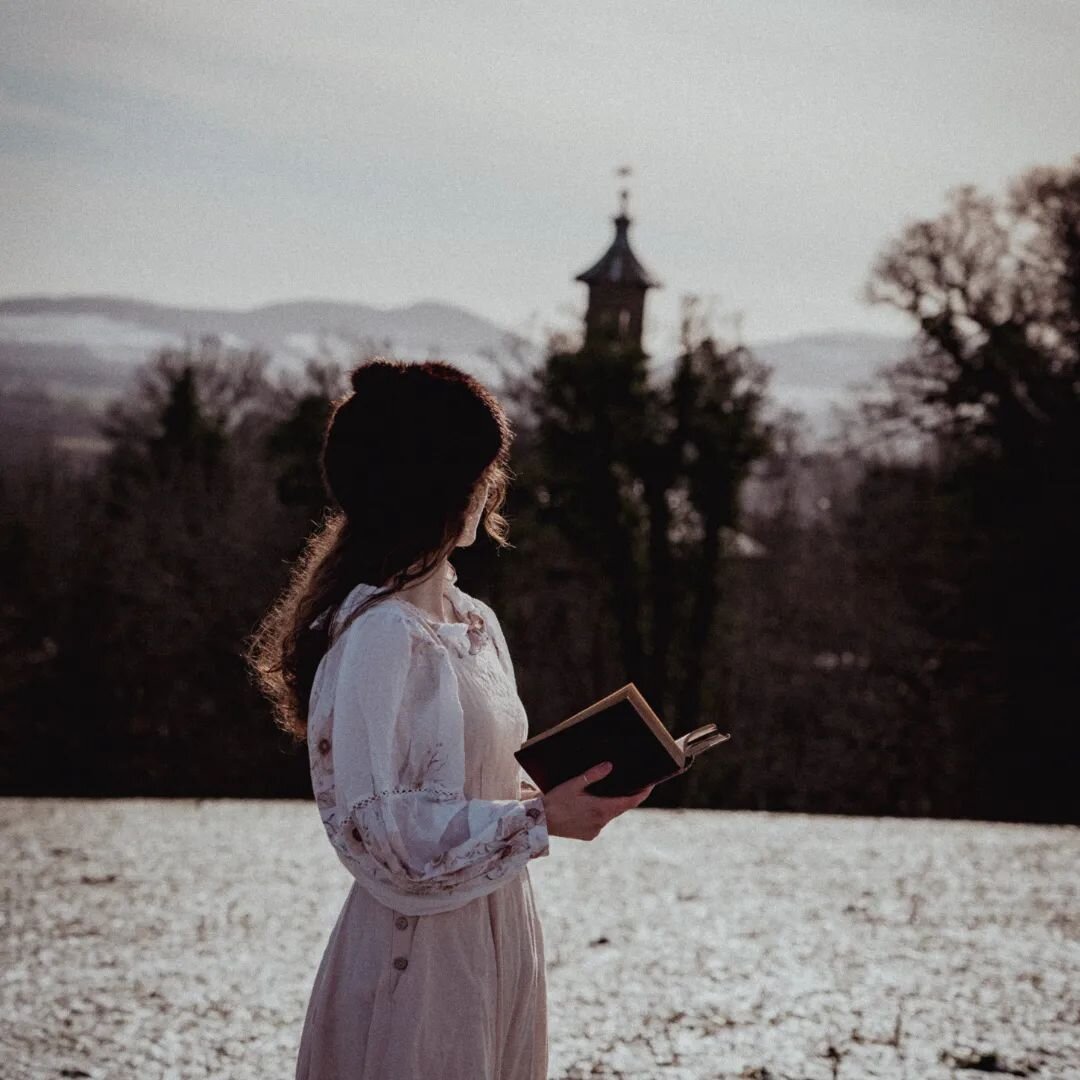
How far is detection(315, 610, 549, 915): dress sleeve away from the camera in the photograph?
2.52 meters

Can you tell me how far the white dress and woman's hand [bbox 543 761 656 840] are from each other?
29 mm

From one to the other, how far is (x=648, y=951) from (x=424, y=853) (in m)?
5.76

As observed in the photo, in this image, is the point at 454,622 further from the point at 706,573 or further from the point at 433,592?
the point at 706,573

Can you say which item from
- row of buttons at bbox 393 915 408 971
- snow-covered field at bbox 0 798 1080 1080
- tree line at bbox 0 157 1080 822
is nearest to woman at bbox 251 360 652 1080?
row of buttons at bbox 393 915 408 971

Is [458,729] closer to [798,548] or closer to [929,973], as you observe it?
[929,973]

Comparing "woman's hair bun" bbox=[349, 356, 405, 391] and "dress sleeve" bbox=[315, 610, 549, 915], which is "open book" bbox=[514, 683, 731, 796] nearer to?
"dress sleeve" bbox=[315, 610, 549, 915]

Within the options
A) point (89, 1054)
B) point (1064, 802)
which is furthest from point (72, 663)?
point (89, 1054)

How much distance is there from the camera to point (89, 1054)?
6.06 metres

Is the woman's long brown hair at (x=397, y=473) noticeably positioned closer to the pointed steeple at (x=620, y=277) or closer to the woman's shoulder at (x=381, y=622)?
the woman's shoulder at (x=381, y=622)

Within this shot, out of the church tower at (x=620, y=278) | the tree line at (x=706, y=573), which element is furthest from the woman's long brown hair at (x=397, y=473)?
the church tower at (x=620, y=278)

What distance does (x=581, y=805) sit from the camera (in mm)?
2562

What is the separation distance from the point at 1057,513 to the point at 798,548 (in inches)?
579

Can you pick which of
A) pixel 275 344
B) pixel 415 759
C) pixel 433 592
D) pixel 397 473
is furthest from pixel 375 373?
pixel 275 344

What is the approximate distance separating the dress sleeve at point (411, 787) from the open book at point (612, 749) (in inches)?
3.3
